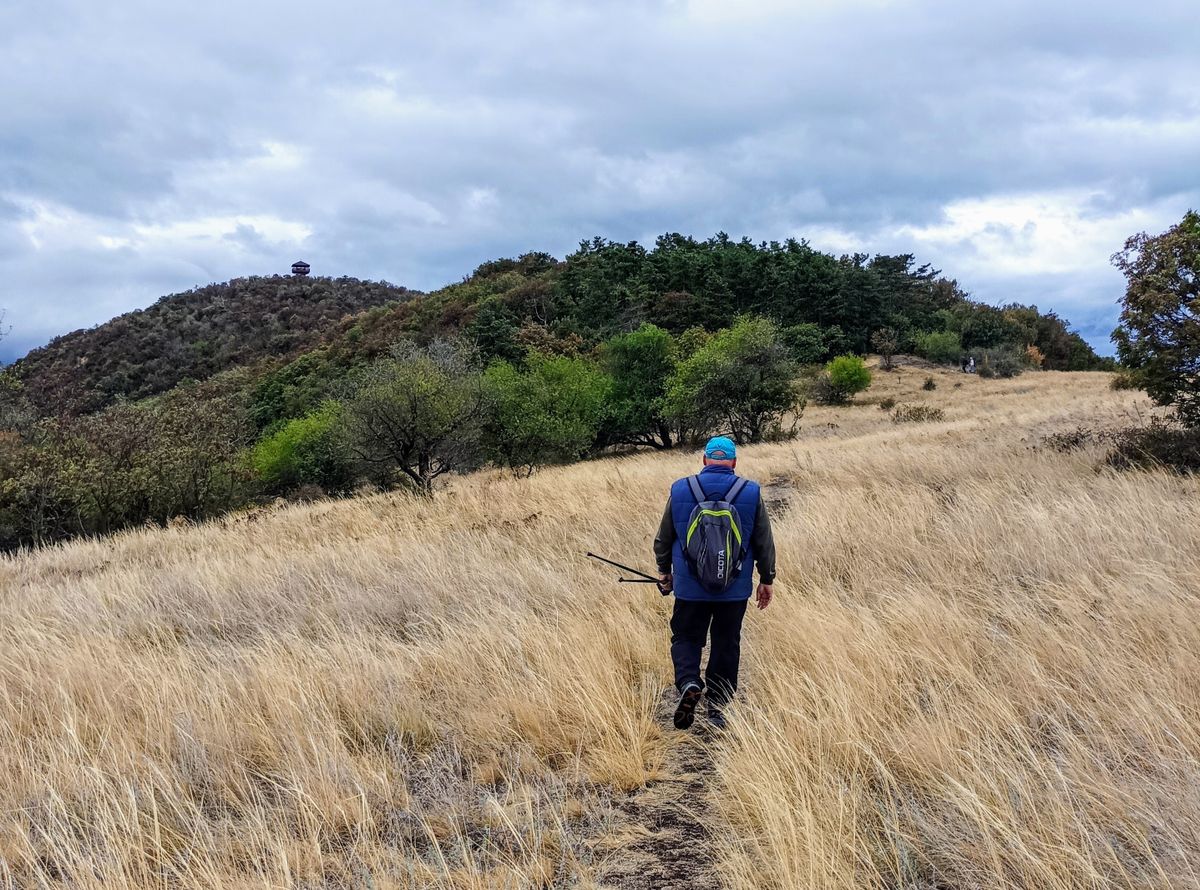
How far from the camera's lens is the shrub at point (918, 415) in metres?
32.2

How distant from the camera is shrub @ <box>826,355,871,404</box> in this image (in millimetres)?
44781

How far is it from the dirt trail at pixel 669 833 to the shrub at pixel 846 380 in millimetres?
43834

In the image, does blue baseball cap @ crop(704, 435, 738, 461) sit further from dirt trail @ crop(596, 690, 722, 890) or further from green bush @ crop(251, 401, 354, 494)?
green bush @ crop(251, 401, 354, 494)

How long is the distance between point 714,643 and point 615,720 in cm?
83

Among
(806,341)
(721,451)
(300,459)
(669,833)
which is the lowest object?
(669,833)

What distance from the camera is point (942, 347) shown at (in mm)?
54688

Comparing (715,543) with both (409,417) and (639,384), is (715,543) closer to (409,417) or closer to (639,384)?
(409,417)

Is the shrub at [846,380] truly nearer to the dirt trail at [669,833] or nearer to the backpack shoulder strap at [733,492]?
the backpack shoulder strap at [733,492]

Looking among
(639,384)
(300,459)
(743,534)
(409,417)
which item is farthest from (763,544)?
(300,459)

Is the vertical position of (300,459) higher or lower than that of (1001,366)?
lower

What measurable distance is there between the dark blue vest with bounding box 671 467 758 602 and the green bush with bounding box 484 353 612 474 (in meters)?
21.4

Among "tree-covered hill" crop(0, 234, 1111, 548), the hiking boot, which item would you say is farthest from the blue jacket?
"tree-covered hill" crop(0, 234, 1111, 548)

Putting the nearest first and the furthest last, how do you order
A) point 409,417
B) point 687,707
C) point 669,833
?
point 669,833 < point 687,707 < point 409,417

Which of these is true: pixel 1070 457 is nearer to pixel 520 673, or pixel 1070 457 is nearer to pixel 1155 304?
pixel 1155 304
